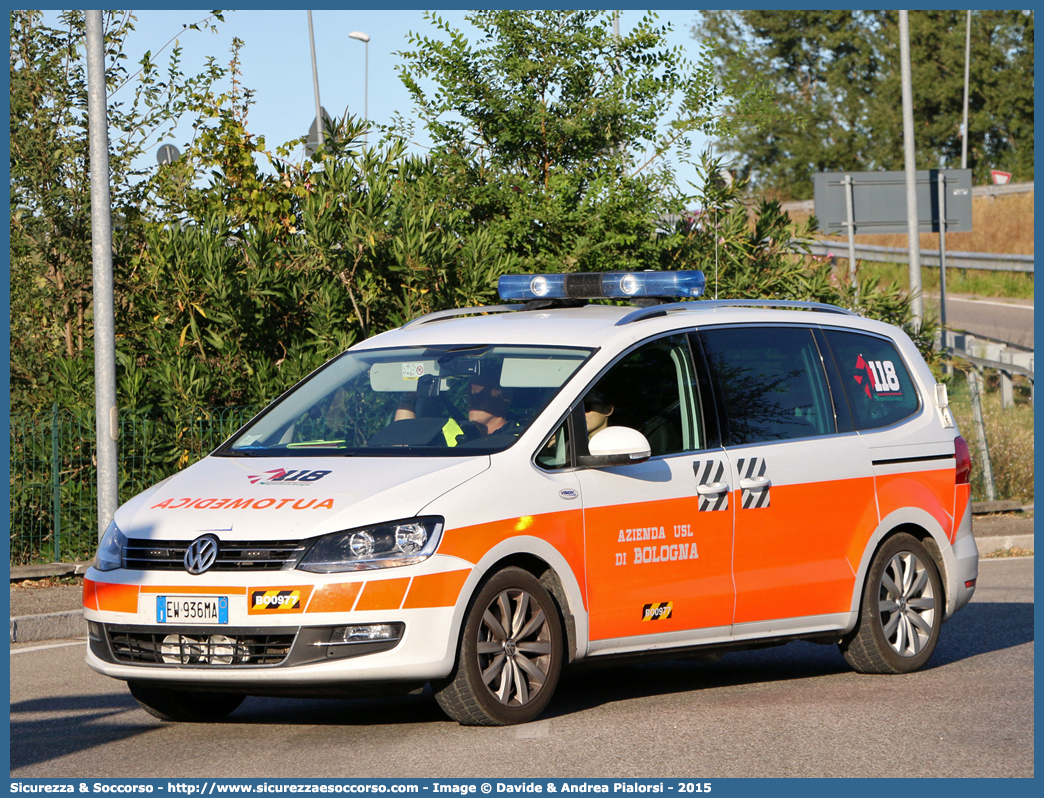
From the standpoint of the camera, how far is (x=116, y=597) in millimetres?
6262

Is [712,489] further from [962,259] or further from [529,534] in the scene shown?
[962,259]

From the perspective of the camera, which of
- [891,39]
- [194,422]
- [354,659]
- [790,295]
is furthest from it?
[891,39]

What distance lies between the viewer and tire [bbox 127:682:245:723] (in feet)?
21.8

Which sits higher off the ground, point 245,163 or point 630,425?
point 245,163

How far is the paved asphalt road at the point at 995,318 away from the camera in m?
33.2

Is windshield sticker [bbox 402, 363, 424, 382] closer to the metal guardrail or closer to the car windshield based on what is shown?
the car windshield

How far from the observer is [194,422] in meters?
12.9

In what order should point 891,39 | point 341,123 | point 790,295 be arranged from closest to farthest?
point 341,123, point 790,295, point 891,39

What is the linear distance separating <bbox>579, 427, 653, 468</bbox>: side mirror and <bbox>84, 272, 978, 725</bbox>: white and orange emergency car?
0.04 feet

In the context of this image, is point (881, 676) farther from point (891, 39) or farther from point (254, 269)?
point (891, 39)

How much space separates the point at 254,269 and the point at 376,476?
756 cm

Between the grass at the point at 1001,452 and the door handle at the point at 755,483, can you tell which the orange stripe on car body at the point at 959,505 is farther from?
the grass at the point at 1001,452

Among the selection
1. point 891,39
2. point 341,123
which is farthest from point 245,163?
point 891,39

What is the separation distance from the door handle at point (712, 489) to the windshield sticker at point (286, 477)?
1894 mm
